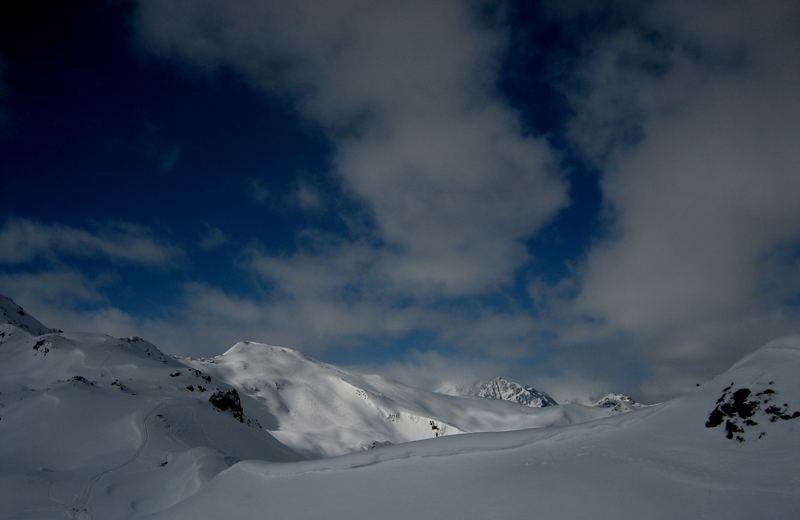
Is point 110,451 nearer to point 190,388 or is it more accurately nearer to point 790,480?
point 190,388

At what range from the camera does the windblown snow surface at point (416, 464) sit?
7145mm

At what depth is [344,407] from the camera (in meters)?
122

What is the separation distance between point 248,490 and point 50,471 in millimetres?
15709

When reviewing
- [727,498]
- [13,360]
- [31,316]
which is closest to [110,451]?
[727,498]

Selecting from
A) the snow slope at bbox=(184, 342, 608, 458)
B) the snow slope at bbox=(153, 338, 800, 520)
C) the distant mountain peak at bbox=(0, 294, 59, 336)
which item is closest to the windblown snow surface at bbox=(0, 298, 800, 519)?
the snow slope at bbox=(153, 338, 800, 520)

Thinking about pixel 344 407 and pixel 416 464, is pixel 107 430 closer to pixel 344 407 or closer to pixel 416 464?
pixel 416 464

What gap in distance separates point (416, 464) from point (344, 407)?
12036cm

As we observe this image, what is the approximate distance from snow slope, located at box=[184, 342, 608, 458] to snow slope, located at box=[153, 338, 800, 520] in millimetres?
83695

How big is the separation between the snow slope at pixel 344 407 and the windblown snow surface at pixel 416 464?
63590mm

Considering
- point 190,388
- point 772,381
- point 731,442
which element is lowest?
point 731,442

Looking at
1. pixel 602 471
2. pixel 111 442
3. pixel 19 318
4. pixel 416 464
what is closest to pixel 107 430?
pixel 111 442

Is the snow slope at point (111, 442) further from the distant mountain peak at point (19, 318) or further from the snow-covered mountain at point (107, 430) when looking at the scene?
the distant mountain peak at point (19, 318)

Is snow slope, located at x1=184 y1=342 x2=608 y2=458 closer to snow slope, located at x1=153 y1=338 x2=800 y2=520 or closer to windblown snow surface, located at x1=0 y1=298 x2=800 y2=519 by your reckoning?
windblown snow surface, located at x1=0 y1=298 x2=800 y2=519

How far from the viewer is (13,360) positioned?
5138cm
